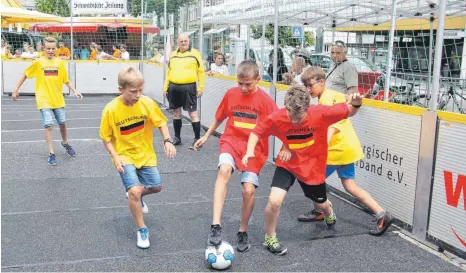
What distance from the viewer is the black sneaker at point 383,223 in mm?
4648

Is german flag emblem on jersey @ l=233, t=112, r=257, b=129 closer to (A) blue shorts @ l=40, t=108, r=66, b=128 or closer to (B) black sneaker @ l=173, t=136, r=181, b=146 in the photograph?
(A) blue shorts @ l=40, t=108, r=66, b=128

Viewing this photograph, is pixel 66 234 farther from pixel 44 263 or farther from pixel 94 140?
pixel 94 140

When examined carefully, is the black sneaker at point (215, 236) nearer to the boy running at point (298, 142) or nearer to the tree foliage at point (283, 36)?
the boy running at point (298, 142)

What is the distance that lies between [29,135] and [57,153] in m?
2.11

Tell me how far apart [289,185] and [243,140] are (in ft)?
2.00

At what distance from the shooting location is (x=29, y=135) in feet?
33.2

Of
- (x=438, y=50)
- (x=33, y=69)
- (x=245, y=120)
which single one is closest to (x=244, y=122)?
(x=245, y=120)

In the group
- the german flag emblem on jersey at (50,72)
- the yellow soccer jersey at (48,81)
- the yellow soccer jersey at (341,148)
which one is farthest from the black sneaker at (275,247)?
the german flag emblem on jersey at (50,72)

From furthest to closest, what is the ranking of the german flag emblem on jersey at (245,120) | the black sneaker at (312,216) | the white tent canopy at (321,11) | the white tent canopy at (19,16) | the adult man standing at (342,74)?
the white tent canopy at (19,16) < the white tent canopy at (321,11) < the adult man standing at (342,74) < the black sneaker at (312,216) < the german flag emblem on jersey at (245,120)

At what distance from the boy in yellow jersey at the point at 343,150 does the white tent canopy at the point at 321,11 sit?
15.3 ft

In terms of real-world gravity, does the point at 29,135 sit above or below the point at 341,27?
below

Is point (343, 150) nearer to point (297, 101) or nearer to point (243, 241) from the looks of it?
point (297, 101)

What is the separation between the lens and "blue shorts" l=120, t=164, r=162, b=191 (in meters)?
4.40

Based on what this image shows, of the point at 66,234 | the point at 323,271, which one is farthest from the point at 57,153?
the point at 323,271
